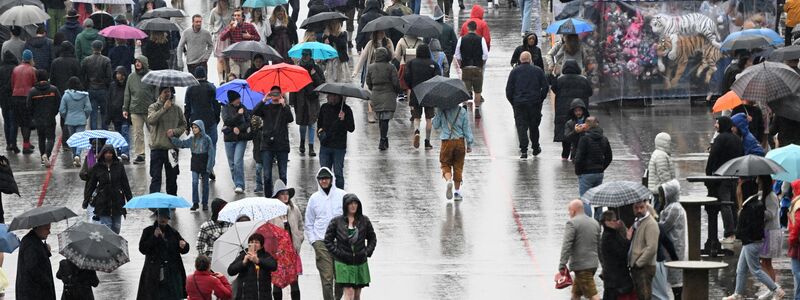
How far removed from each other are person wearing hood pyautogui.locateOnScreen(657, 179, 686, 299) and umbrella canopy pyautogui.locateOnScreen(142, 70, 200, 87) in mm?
8908

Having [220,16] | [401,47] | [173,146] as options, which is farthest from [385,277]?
[220,16]

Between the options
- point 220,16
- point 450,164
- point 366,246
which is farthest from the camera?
point 220,16

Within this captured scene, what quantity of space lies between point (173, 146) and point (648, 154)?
6881mm

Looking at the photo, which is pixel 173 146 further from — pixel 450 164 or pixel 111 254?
pixel 111 254

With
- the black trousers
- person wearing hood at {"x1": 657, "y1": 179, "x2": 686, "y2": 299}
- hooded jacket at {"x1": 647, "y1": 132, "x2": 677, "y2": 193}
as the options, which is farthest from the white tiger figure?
person wearing hood at {"x1": 657, "y1": 179, "x2": 686, "y2": 299}

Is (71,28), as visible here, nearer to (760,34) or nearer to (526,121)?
(526,121)

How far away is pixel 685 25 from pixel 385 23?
16.1ft

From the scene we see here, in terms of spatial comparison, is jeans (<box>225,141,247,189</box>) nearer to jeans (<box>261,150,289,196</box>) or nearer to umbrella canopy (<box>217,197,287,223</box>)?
jeans (<box>261,150,289,196</box>)

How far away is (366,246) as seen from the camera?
19406 mm

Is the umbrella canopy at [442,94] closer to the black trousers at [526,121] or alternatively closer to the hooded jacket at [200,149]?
the black trousers at [526,121]

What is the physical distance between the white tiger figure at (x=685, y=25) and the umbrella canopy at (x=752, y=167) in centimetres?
1127

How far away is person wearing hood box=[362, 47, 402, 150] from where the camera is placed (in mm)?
28078

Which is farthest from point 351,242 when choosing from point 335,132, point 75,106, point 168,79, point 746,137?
point 75,106

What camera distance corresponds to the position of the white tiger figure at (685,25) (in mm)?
31203
